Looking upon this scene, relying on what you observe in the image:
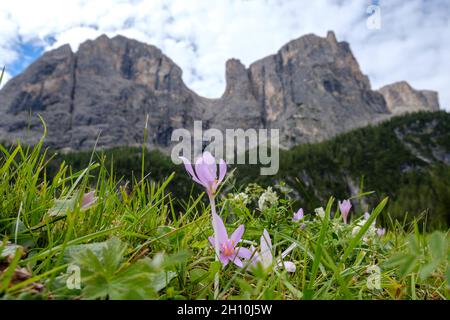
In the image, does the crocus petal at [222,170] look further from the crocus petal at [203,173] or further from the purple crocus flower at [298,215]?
the purple crocus flower at [298,215]

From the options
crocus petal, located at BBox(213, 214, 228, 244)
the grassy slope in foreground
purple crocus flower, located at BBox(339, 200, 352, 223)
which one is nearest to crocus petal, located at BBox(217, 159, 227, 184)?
crocus petal, located at BBox(213, 214, 228, 244)

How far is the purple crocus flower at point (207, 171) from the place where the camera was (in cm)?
89

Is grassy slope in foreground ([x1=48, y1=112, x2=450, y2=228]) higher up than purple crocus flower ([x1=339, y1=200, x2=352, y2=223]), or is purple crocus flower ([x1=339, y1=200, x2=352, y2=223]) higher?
grassy slope in foreground ([x1=48, y1=112, x2=450, y2=228])

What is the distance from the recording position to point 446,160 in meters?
84.2

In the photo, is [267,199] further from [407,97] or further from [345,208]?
[407,97]

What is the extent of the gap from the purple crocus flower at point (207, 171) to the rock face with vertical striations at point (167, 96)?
397 feet

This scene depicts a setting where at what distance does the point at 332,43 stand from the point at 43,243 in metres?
162

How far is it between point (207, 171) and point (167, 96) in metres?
144

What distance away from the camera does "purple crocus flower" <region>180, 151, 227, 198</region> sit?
89 cm

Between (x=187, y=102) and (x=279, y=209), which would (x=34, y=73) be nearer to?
(x=187, y=102)

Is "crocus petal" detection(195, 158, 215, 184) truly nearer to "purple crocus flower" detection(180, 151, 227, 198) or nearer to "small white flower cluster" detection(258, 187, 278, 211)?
"purple crocus flower" detection(180, 151, 227, 198)

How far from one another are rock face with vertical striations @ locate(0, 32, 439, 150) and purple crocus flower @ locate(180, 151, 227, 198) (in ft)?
397

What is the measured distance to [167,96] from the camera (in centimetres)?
14025
